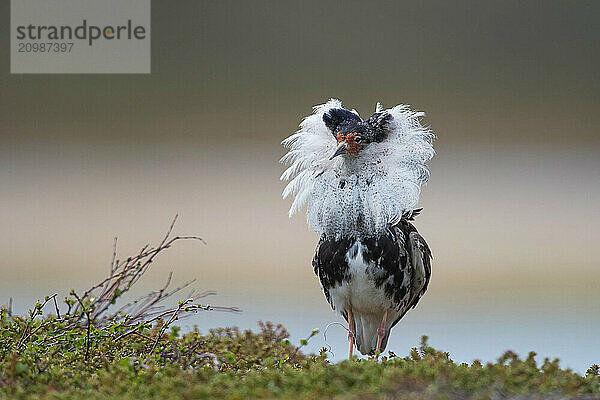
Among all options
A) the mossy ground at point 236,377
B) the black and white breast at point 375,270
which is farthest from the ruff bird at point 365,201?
the mossy ground at point 236,377

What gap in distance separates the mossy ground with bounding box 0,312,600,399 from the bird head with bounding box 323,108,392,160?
587 millimetres


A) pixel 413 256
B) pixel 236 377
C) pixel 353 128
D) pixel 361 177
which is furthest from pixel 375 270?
pixel 236 377

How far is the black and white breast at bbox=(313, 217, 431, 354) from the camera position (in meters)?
2.25

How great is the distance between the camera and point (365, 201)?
227 cm

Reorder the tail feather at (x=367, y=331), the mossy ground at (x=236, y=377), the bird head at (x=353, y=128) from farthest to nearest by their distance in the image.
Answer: the tail feather at (x=367, y=331) < the bird head at (x=353, y=128) < the mossy ground at (x=236, y=377)

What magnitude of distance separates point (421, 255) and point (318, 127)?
1.59 ft

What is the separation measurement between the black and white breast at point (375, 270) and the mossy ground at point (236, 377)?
0.95 ft

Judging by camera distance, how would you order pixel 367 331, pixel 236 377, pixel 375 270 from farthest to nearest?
pixel 367 331 < pixel 375 270 < pixel 236 377

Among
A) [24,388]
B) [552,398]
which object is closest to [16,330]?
[24,388]

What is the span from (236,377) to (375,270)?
682 mm

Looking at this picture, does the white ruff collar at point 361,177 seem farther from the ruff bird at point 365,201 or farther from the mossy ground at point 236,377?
the mossy ground at point 236,377

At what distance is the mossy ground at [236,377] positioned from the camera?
4.88ft

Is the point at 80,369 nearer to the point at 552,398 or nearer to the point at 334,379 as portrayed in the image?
the point at 334,379

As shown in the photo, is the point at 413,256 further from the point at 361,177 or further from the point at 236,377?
the point at 236,377
